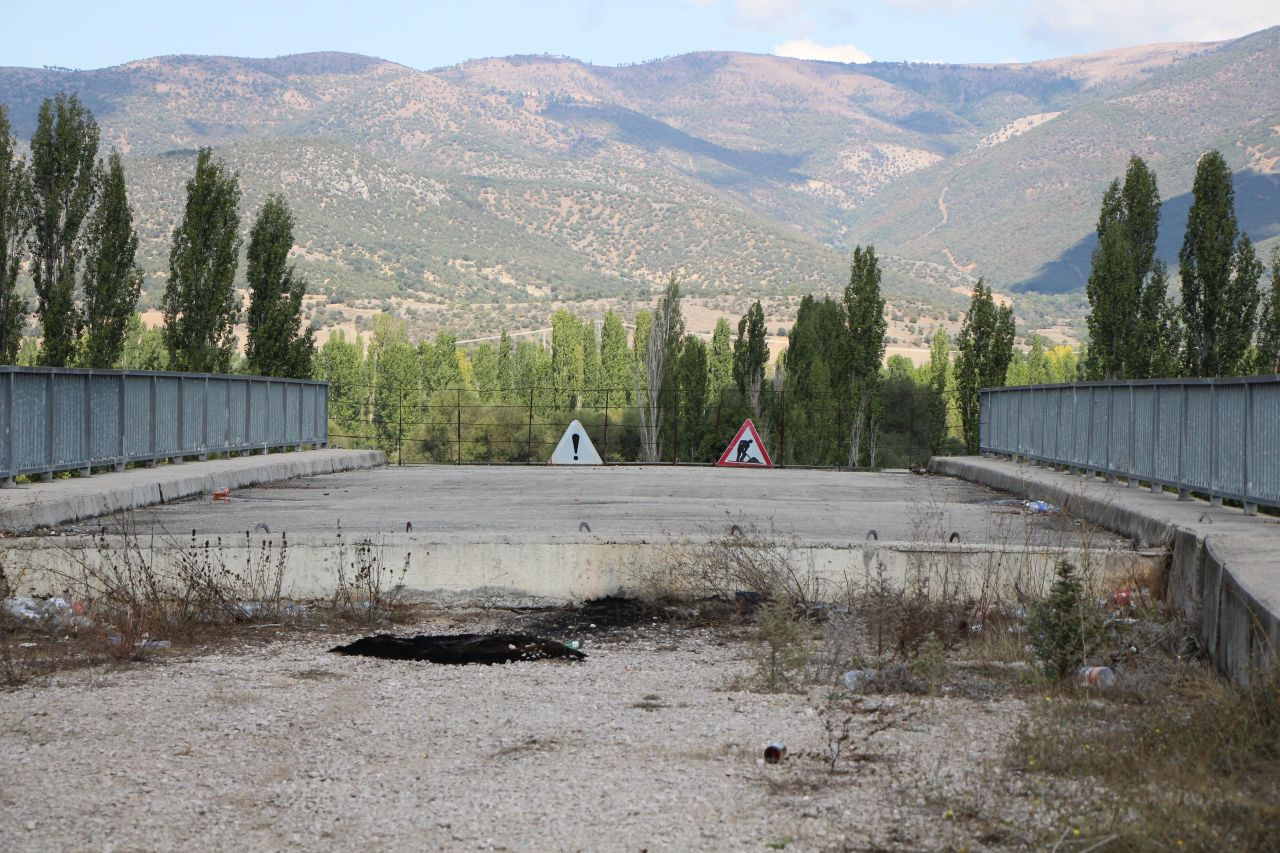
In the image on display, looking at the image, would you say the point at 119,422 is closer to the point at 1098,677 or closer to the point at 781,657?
the point at 781,657

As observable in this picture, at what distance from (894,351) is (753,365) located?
3549 inches

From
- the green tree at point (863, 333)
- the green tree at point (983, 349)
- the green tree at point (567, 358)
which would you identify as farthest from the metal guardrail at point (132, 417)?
the green tree at point (567, 358)

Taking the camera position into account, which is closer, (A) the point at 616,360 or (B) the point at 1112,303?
(B) the point at 1112,303

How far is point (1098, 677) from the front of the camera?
822 cm

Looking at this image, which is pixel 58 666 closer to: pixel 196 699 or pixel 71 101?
pixel 196 699

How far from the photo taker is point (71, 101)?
42.1 meters

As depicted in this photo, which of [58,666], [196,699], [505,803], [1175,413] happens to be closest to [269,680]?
[196,699]

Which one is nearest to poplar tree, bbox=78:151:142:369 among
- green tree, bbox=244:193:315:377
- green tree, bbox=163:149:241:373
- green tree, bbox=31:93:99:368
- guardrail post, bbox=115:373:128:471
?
green tree, bbox=31:93:99:368

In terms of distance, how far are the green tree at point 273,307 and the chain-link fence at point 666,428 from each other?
6442 millimetres

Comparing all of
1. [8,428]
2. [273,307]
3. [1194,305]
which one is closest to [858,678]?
[8,428]

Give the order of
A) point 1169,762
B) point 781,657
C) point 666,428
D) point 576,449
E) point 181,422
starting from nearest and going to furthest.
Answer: point 1169,762 < point 781,657 < point 181,422 < point 576,449 < point 666,428

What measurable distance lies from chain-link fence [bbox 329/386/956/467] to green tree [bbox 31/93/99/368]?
12.6m

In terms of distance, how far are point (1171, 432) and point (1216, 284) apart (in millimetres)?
33040

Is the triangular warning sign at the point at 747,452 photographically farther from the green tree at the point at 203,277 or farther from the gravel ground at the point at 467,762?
the gravel ground at the point at 467,762
